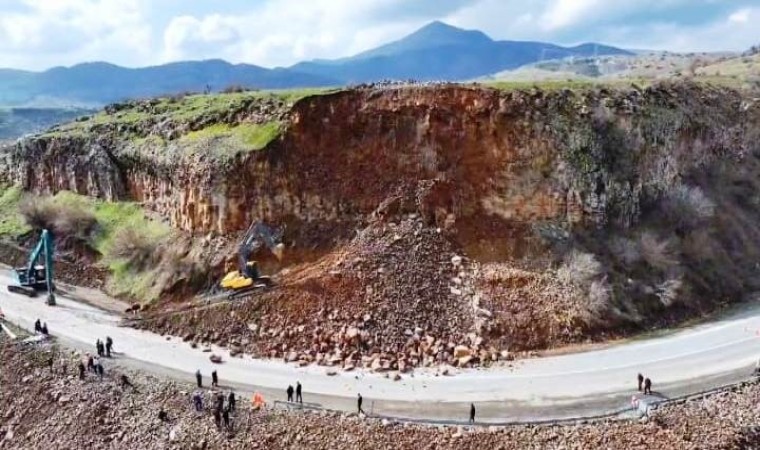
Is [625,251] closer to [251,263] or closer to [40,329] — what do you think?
[251,263]

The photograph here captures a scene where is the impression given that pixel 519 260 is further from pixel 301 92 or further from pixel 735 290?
pixel 301 92

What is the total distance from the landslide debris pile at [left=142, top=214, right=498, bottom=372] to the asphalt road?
970 mm

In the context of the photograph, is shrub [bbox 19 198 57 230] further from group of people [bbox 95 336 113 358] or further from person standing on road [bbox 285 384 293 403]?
person standing on road [bbox 285 384 293 403]

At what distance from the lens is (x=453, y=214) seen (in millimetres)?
33531

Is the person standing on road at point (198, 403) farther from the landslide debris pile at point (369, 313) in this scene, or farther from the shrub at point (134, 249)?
the shrub at point (134, 249)

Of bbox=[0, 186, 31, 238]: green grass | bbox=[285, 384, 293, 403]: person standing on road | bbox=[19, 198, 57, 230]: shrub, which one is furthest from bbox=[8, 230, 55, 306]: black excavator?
bbox=[285, 384, 293, 403]: person standing on road

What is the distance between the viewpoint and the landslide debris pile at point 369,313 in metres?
28.2

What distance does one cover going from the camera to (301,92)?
3844cm

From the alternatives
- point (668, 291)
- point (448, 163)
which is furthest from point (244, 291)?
point (668, 291)

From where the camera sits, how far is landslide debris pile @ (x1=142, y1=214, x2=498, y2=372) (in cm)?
2820

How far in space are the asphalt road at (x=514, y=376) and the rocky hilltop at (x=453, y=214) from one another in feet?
4.07

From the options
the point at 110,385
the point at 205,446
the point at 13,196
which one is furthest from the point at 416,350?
the point at 13,196

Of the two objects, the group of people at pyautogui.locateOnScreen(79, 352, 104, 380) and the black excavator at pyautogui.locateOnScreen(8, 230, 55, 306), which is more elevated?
the black excavator at pyautogui.locateOnScreen(8, 230, 55, 306)

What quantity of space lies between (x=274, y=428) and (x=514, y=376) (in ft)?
31.5
